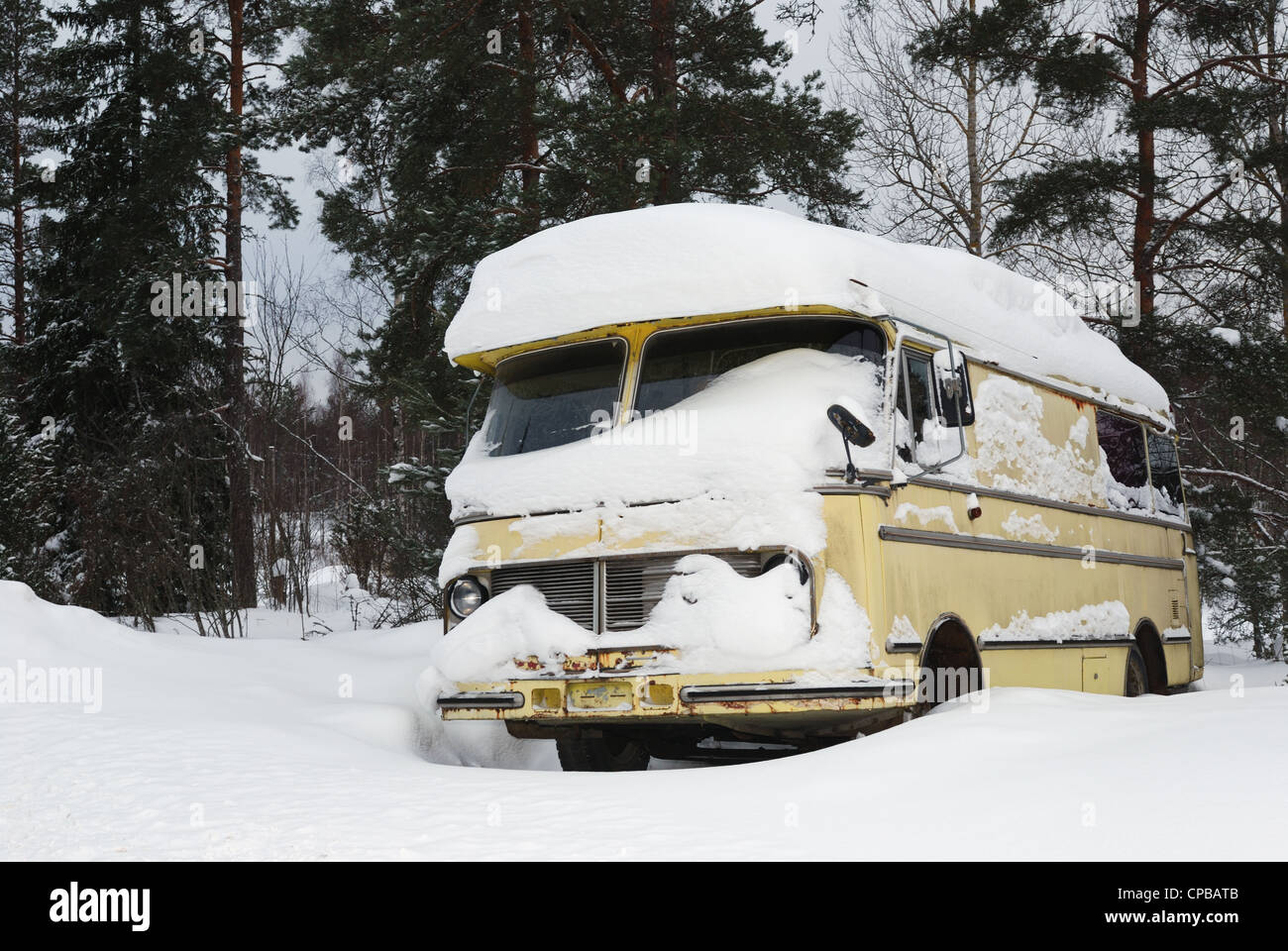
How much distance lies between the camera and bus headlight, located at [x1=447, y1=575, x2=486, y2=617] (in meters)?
7.50

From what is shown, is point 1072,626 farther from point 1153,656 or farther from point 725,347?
point 725,347

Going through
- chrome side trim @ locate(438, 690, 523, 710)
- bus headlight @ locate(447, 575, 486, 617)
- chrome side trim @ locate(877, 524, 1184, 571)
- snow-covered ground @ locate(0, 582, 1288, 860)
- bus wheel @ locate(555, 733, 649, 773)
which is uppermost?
chrome side trim @ locate(877, 524, 1184, 571)

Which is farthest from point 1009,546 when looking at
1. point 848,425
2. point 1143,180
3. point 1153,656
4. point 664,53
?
point 1143,180

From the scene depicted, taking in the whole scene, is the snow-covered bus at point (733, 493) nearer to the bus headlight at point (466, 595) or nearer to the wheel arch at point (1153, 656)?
the bus headlight at point (466, 595)

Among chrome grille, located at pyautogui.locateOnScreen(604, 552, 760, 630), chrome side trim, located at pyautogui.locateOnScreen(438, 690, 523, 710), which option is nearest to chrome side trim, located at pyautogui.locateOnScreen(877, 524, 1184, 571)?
chrome grille, located at pyautogui.locateOnScreen(604, 552, 760, 630)

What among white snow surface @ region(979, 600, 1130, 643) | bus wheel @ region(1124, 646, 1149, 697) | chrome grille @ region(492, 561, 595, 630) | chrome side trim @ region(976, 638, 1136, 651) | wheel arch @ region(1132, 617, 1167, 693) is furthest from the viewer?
wheel arch @ region(1132, 617, 1167, 693)

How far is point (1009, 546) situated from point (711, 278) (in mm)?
2673

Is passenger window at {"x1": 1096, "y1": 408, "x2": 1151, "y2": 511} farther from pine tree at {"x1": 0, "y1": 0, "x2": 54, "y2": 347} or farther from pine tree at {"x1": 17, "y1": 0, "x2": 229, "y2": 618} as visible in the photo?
pine tree at {"x1": 0, "y1": 0, "x2": 54, "y2": 347}

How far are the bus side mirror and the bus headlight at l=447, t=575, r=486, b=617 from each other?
2.29m

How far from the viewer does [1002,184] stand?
68.1 feet

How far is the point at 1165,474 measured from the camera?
11742 mm
